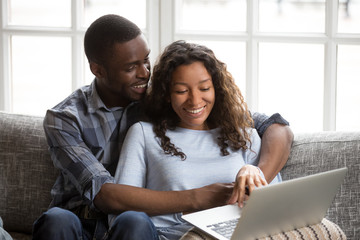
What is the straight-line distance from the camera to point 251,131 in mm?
2031

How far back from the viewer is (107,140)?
2016mm

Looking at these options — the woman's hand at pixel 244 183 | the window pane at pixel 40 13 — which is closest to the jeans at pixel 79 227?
the woman's hand at pixel 244 183

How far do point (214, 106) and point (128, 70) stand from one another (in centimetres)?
33

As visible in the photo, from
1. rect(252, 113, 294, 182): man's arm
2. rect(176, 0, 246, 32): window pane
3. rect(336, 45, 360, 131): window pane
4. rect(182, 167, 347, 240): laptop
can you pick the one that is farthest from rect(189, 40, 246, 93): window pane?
rect(182, 167, 347, 240): laptop

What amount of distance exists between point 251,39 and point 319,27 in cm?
30

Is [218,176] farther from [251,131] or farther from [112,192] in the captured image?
[112,192]

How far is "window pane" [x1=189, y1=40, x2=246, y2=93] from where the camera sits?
2641 millimetres

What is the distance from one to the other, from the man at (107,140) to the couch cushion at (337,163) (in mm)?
64

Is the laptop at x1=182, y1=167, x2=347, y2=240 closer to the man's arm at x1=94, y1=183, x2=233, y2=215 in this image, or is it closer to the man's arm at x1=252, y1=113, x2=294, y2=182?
the man's arm at x1=94, y1=183, x2=233, y2=215

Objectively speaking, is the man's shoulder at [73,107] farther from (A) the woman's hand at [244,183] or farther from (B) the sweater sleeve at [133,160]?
(A) the woman's hand at [244,183]

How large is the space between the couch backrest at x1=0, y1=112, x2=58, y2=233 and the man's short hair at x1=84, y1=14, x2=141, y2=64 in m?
0.44

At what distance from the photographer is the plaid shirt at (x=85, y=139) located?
1.86 m

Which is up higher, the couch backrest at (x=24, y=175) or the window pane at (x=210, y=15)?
the window pane at (x=210, y=15)

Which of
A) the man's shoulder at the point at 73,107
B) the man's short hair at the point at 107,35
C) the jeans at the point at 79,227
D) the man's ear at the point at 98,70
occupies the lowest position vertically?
the jeans at the point at 79,227
